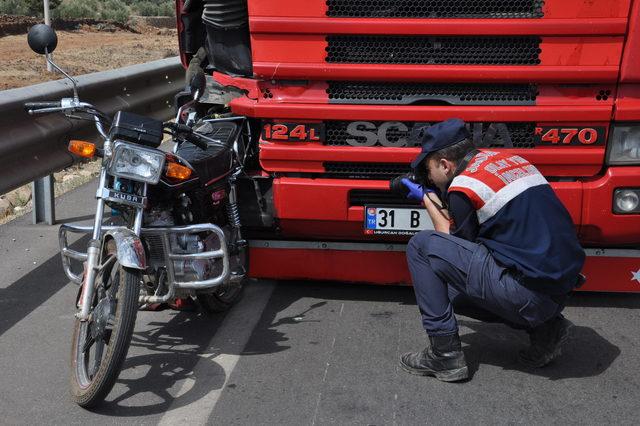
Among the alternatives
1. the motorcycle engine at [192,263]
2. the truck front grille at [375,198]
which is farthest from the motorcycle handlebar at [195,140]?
the truck front grille at [375,198]

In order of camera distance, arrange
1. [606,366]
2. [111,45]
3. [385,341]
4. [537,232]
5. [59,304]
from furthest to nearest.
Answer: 1. [111,45]
2. [59,304]
3. [385,341]
4. [606,366]
5. [537,232]

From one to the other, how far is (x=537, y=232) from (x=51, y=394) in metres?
2.42

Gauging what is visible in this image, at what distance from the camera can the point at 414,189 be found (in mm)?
4836

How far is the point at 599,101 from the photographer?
5020 millimetres

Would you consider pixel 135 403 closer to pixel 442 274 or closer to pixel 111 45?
pixel 442 274

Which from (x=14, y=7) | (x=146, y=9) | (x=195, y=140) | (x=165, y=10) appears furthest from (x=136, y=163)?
(x=146, y=9)

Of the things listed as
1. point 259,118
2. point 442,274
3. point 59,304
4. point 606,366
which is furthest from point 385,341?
point 59,304

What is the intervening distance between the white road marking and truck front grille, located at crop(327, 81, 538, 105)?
138 cm

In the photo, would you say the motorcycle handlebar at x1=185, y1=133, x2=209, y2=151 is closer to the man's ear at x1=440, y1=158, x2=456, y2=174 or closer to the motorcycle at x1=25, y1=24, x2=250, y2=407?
the motorcycle at x1=25, y1=24, x2=250, y2=407

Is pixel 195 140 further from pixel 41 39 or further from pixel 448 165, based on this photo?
pixel 448 165

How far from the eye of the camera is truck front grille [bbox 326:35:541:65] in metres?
4.99

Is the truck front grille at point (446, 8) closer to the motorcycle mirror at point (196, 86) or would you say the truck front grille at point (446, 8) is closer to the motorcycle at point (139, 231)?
the motorcycle mirror at point (196, 86)

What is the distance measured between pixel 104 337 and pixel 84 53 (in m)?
21.5

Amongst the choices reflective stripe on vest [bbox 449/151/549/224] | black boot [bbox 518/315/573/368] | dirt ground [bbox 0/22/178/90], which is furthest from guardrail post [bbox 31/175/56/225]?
dirt ground [bbox 0/22/178/90]
